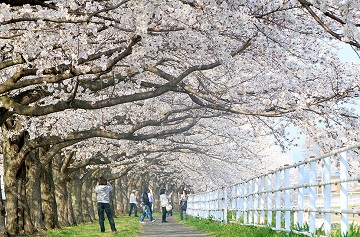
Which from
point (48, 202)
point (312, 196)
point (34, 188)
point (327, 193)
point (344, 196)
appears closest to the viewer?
point (344, 196)

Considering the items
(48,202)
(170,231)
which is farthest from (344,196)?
(48,202)

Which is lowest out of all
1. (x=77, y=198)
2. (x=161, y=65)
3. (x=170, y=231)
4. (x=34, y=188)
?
(x=170, y=231)

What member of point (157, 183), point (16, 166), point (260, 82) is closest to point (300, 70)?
point (260, 82)

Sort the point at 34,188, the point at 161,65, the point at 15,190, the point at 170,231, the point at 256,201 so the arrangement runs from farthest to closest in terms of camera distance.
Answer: the point at 170,231 → the point at 34,188 → the point at 15,190 → the point at 161,65 → the point at 256,201

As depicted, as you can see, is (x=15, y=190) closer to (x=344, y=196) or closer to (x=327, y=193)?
(x=327, y=193)

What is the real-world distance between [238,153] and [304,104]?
2567 cm

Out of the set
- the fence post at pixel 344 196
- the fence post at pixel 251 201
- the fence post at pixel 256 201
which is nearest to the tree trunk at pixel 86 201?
the fence post at pixel 251 201

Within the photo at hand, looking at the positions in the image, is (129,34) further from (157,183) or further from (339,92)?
(157,183)

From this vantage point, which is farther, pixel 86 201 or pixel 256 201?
pixel 86 201

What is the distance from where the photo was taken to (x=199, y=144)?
1239 inches

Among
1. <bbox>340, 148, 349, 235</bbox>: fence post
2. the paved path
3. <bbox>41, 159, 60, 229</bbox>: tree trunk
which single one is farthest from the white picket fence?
<bbox>41, 159, 60, 229</bbox>: tree trunk

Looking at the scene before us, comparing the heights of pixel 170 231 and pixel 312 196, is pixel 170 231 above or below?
below

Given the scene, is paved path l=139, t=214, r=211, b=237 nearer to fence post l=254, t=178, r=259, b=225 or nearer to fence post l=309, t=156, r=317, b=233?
fence post l=254, t=178, r=259, b=225

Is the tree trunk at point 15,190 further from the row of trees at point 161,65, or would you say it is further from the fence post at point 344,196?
the fence post at point 344,196
